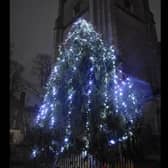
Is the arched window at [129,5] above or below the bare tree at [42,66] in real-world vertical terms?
above

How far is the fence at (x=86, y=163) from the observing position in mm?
7154

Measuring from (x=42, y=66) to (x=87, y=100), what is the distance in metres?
13.8

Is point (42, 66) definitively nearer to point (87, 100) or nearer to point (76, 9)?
point (76, 9)

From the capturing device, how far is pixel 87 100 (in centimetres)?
761

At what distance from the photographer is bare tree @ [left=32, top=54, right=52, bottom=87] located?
1984cm

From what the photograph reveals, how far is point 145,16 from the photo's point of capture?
67.6 ft

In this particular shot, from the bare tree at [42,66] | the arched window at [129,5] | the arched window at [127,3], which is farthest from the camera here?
the bare tree at [42,66]

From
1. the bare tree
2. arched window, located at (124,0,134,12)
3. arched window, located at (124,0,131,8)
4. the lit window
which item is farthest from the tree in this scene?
arched window, located at (124,0,134,12)

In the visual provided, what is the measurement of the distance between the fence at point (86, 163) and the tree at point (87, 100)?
562 millimetres

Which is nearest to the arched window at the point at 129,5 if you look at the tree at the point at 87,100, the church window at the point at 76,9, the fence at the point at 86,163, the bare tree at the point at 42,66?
the church window at the point at 76,9

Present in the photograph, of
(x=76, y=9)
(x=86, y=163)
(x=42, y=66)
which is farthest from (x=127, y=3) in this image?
(x=86, y=163)

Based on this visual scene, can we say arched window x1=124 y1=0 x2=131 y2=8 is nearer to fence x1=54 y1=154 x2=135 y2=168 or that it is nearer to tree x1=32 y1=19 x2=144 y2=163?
tree x1=32 y1=19 x2=144 y2=163

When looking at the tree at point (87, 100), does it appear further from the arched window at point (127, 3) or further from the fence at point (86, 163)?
the arched window at point (127, 3)
